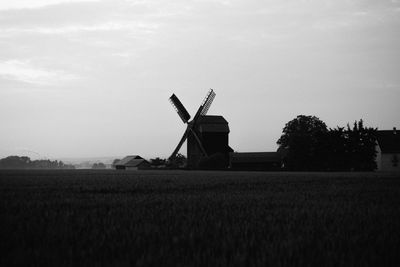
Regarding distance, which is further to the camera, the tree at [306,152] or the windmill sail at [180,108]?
the windmill sail at [180,108]

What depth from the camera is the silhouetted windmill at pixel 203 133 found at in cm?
7475

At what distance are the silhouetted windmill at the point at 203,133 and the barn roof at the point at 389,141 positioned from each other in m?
28.8

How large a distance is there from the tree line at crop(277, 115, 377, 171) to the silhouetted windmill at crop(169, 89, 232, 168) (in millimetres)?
18532

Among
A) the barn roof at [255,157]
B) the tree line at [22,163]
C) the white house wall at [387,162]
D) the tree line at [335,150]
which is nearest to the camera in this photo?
the tree line at [335,150]

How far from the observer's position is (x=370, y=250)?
4.88 meters

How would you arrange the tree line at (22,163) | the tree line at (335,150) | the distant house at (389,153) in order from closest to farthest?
the tree line at (335,150), the distant house at (389,153), the tree line at (22,163)

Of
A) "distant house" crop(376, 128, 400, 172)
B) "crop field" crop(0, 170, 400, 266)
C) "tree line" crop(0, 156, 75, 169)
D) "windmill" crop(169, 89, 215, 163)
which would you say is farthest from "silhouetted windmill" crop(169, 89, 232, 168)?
"tree line" crop(0, 156, 75, 169)

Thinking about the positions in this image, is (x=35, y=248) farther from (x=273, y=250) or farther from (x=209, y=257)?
(x=273, y=250)

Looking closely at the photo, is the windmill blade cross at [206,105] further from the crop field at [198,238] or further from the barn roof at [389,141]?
the crop field at [198,238]

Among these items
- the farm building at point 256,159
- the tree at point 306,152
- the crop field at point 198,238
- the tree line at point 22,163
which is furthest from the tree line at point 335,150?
the tree line at point 22,163

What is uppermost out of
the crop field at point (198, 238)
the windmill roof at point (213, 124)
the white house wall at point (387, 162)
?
the windmill roof at point (213, 124)

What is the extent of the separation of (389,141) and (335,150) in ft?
105

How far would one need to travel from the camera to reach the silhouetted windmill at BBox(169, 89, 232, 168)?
74750 mm

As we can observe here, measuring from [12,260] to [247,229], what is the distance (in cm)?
327
